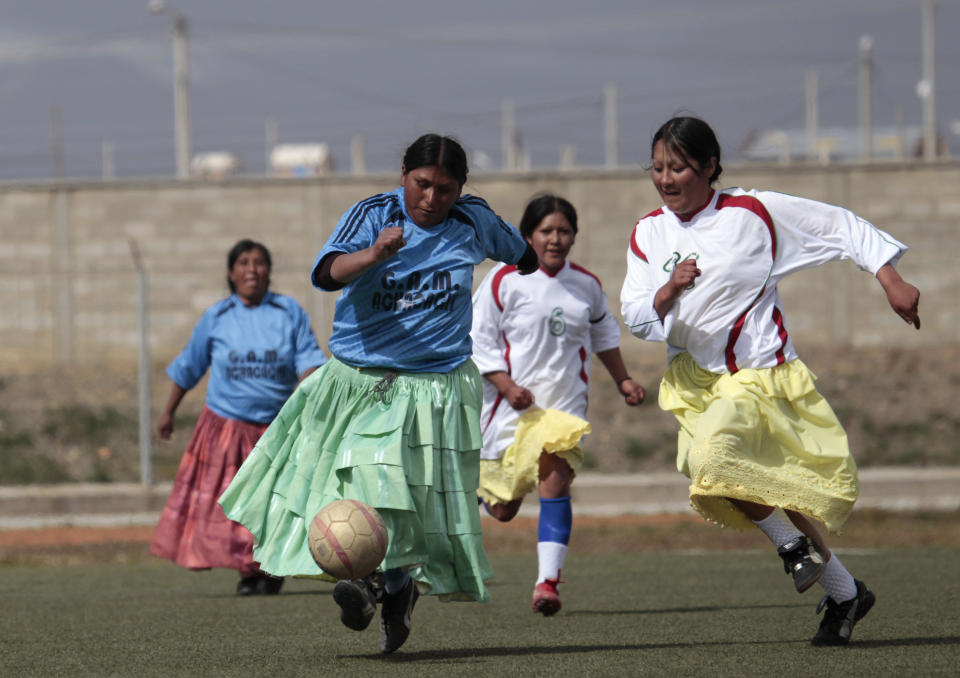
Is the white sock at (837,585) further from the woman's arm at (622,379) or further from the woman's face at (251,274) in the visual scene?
the woman's face at (251,274)

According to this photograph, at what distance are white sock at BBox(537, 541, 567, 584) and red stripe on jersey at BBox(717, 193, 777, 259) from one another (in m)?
2.16

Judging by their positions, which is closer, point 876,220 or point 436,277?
point 436,277

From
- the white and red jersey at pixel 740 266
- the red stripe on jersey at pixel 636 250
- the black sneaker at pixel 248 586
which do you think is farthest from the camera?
the black sneaker at pixel 248 586

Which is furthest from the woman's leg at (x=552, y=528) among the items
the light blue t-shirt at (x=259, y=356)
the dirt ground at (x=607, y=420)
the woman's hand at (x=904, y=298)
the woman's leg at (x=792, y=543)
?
the dirt ground at (x=607, y=420)

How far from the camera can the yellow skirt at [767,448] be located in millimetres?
5684

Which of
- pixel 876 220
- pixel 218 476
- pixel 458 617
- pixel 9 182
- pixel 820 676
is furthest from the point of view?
pixel 9 182

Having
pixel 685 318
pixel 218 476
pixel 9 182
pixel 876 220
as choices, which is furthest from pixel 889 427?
pixel 9 182

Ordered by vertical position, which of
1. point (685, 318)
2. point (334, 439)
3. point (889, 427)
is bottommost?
point (889, 427)

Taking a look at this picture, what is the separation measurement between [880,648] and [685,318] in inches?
56.6

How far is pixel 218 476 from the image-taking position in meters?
9.25

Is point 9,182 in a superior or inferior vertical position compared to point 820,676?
superior

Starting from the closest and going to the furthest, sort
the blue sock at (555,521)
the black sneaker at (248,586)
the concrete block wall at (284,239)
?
the blue sock at (555,521) → the black sneaker at (248,586) → the concrete block wall at (284,239)

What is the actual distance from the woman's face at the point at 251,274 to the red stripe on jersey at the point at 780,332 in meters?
4.11

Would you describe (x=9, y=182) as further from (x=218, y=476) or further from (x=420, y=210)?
(x=420, y=210)
